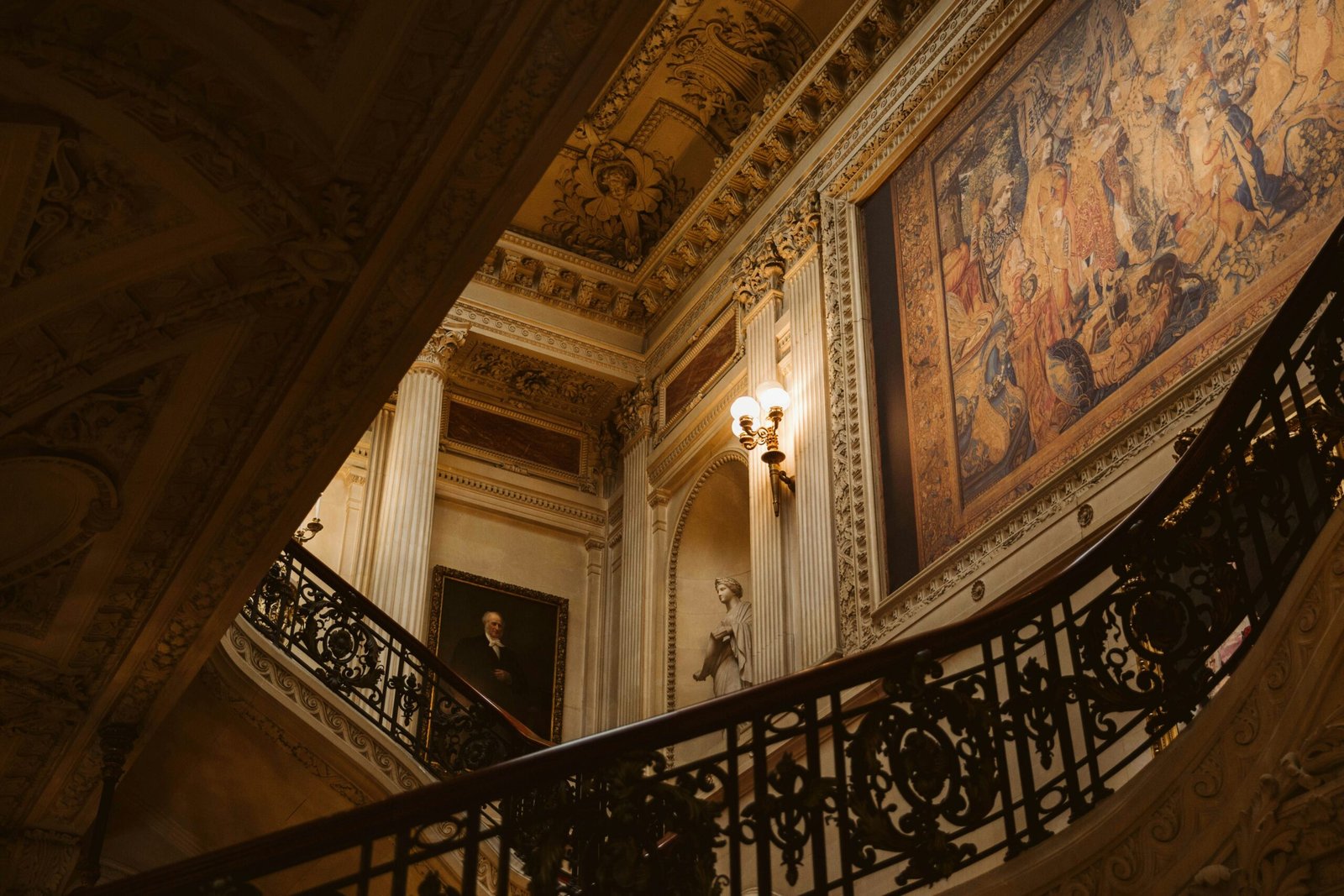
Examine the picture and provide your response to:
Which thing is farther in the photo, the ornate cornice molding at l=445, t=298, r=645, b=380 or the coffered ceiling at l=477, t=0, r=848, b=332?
the ornate cornice molding at l=445, t=298, r=645, b=380

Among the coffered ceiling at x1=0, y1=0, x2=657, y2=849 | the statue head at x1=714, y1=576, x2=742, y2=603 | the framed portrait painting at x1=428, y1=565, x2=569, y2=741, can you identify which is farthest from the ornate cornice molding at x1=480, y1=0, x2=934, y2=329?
the coffered ceiling at x1=0, y1=0, x2=657, y2=849

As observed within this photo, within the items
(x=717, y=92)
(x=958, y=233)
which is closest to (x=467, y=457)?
(x=717, y=92)

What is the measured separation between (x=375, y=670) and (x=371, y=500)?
3.69m

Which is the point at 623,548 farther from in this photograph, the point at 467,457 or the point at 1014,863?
the point at 1014,863

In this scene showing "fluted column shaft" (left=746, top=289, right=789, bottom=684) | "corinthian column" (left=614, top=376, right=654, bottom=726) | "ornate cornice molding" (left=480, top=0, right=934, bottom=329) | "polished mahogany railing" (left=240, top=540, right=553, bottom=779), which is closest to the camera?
"polished mahogany railing" (left=240, top=540, right=553, bottom=779)

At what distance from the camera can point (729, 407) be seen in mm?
10875

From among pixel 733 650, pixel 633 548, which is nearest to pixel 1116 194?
pixel 733 650

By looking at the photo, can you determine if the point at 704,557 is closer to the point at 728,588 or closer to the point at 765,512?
the point at 728,588

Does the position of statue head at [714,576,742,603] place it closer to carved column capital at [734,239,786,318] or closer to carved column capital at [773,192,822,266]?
carved column capital at [734,239,786,318]

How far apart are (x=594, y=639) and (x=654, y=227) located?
3572 millimetres

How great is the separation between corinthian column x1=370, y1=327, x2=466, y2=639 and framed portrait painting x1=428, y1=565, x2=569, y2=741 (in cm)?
43

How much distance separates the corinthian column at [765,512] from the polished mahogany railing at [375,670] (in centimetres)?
174

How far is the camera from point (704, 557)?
1123cm

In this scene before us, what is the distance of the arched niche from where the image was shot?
35.5ft
